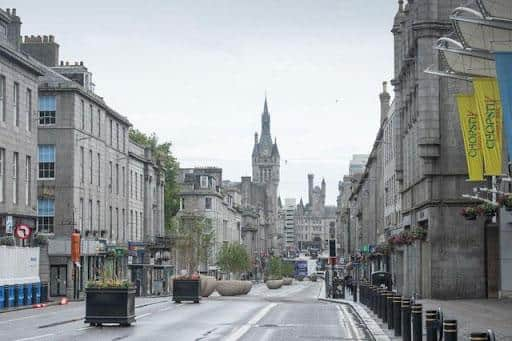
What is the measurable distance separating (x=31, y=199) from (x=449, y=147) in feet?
80.0

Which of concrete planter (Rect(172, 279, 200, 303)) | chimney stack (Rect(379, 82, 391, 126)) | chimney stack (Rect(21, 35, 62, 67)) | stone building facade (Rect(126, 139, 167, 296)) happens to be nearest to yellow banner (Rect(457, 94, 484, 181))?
concrete planter (Rect(172, 279, 200, 303))

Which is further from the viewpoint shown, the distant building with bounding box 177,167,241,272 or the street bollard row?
the distant building with bounding box 177,167,241,272

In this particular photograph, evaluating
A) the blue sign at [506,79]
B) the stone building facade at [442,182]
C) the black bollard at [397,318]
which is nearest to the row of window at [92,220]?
the stone building facade at [442,182]

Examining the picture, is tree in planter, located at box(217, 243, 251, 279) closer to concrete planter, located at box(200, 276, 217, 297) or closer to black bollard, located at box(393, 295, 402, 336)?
concrete planter, located at box(200, 276, 217, 297)

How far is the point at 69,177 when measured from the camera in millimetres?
70875

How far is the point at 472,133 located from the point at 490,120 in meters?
3.71

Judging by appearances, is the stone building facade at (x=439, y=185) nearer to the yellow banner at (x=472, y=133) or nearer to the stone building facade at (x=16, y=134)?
the yellow banner at (x=472, y=133)

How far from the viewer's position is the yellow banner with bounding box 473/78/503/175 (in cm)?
3805

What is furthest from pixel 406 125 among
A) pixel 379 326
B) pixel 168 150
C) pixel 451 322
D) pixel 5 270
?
pixel 168 150

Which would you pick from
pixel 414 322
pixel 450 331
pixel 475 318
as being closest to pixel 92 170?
pixel 475 318

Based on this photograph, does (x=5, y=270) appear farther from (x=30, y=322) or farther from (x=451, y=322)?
(x=451, y=322)

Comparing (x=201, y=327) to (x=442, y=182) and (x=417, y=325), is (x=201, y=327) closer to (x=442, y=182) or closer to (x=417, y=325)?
(x=417, y=325)

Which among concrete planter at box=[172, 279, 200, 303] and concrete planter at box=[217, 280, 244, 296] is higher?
concrete planter at box=[172, 279, 200, 303]

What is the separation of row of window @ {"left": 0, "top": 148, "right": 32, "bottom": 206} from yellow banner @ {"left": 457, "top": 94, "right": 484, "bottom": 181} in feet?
83.0
